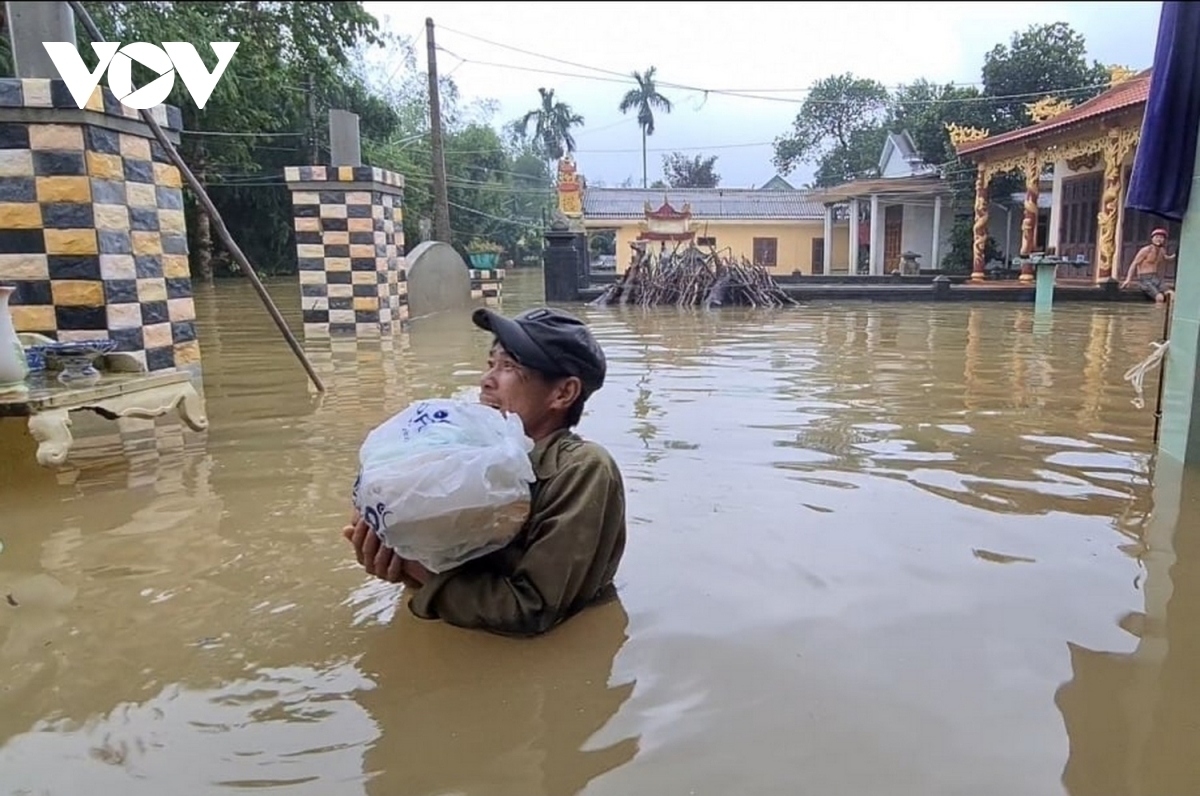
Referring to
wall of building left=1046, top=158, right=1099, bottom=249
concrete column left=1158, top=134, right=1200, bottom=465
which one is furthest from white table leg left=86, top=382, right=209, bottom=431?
wall of building left=1046, top=158, right=1099, bottom=249

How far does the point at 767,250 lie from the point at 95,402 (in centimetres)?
3187

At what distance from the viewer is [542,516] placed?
7.39 feet

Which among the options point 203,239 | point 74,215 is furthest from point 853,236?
point 74,215

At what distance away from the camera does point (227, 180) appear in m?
26.6

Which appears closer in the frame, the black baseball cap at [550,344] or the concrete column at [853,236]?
the black baseball cap at [550,344]

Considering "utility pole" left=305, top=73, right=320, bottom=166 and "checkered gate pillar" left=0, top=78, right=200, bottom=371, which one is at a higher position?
"utility pole" left=305, top=73, right=320, bottom=166

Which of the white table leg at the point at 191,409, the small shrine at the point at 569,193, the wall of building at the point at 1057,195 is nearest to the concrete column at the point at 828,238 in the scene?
the wall of building at the point at 1057,195

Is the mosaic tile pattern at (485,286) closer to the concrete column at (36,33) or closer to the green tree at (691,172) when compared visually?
A: the concrete column at (36,33)

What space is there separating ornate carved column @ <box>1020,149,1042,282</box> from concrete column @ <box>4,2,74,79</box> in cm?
1890

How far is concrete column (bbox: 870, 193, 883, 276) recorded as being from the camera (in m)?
29.3

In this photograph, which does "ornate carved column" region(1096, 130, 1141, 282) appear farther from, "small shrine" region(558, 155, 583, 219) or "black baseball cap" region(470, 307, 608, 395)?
"black baseball cap" region(470, 307, 608, 395)

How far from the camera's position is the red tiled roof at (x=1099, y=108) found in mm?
16750
